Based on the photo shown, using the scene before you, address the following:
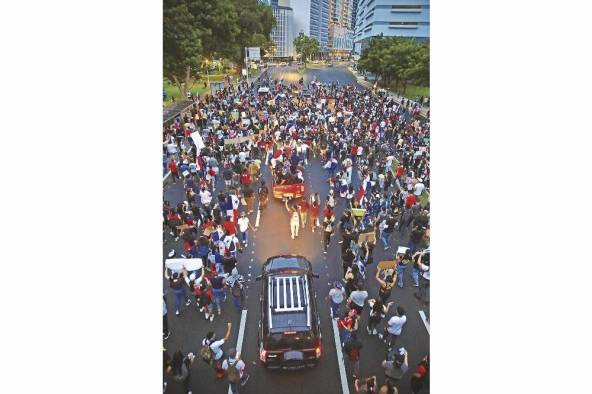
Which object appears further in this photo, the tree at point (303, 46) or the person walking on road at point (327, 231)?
the tree at point (303, 46)

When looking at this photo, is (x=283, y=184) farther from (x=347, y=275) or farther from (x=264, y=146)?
(x=347, y=275)

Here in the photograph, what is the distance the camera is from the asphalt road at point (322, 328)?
8.27 meters

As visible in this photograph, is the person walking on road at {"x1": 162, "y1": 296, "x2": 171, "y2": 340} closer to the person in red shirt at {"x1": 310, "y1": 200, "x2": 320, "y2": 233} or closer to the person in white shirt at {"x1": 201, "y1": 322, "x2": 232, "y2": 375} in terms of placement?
the person in white shirt at {"x1": 201, "y1": 322, "x2": 232, "y2": 375}

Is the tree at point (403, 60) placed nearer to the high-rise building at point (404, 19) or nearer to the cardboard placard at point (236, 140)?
the high-rise building at point (404, 19)

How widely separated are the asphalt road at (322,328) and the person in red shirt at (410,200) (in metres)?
0.98

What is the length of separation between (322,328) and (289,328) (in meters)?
1.73

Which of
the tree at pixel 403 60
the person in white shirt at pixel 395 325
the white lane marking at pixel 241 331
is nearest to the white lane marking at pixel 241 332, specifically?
the white lane marking at pixel 241 331

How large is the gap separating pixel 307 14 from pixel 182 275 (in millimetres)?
161615

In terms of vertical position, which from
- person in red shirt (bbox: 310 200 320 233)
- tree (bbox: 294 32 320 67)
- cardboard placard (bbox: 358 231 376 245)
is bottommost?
cardboard placard (bbox: 358 231 376 245)

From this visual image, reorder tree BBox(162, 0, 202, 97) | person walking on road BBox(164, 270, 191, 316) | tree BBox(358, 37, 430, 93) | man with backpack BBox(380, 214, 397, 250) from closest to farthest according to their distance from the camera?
person walking on road BBox(164, 270, 191, 316) < man with backpack BBox(380, 214, 397, 250) < tree BBox(162, 0, 202, 97) < tree BBox(358, 37, 430, 93)

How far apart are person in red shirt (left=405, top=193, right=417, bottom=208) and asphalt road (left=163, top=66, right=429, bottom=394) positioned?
0.98m

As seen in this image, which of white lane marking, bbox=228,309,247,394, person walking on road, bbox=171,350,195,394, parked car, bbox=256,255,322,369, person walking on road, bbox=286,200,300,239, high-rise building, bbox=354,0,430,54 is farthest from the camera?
high-rise building, bbox=354,0,430,54

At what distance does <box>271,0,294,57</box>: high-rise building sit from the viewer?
130m

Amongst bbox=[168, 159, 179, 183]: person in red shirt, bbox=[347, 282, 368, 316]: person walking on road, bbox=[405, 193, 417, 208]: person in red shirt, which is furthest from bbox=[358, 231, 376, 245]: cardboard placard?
bbox=[168, 159, 179, 183]: person in red shirt
